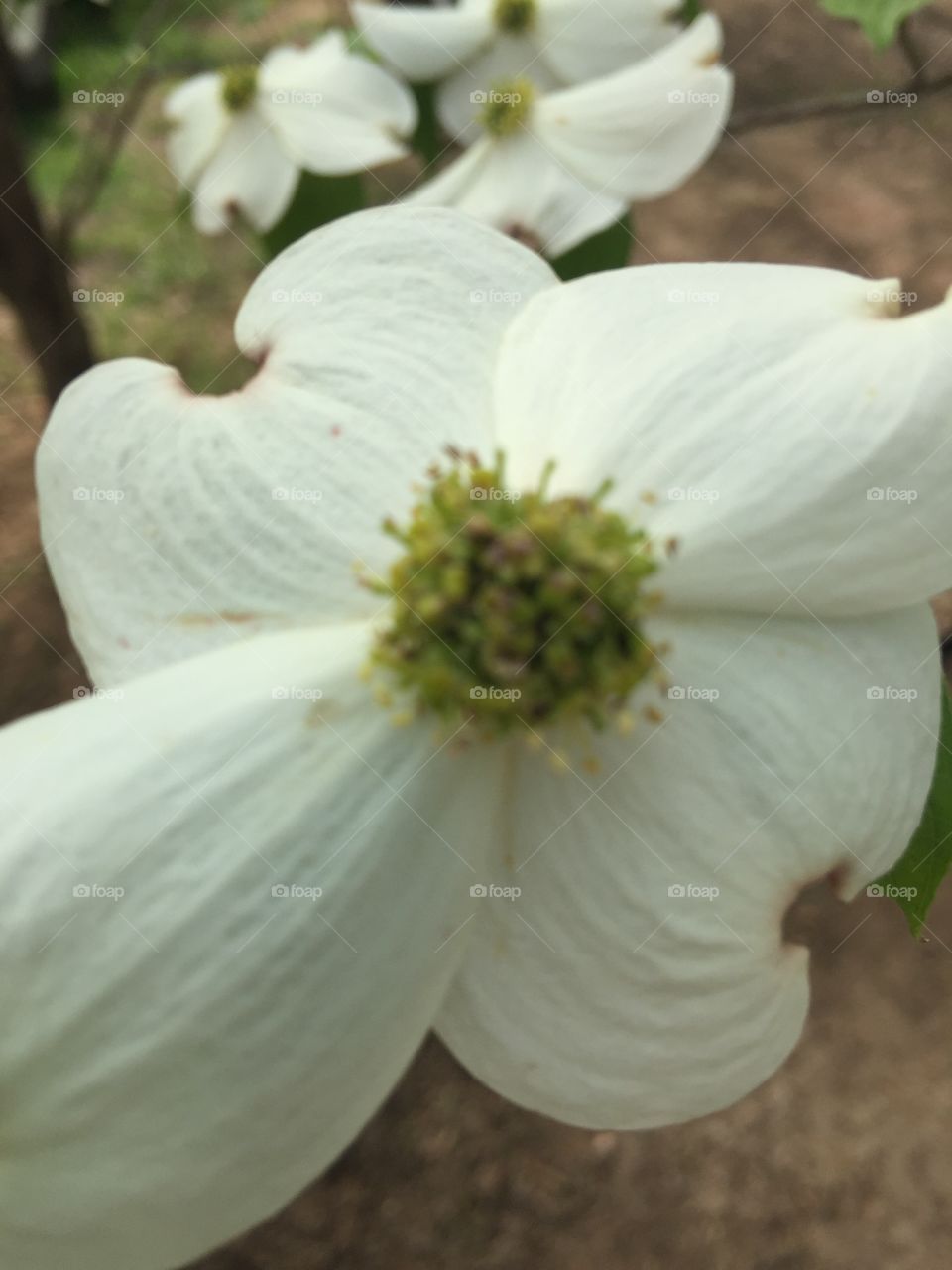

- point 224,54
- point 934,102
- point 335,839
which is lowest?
point 934,102

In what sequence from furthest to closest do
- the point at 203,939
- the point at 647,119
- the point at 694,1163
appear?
the point at 694,1163
the point at 647,119
the point at 203,939

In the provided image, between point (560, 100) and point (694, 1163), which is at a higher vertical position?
point (560, 100)

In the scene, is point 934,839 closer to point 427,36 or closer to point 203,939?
point 203,939

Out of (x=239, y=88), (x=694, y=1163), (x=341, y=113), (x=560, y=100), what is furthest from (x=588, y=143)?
(x=694, y=1163)

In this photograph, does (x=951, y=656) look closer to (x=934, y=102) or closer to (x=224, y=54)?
(x=934, y=102)

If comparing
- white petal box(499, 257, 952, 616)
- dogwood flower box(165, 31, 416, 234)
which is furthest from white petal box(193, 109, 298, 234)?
white petal box(499, 257, 952, 616)

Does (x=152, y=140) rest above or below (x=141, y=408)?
below

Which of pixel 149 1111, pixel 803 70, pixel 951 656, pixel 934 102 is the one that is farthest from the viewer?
pixel 803 70

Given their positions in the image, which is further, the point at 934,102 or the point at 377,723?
the point at 934,102

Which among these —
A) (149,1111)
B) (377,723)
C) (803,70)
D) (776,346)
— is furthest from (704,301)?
(803,70)
